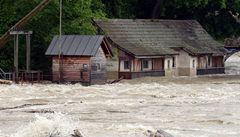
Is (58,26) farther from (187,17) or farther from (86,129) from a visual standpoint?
(86,129)

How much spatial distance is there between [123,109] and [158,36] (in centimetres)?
2817

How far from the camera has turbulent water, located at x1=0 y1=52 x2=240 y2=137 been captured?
25.2 meters

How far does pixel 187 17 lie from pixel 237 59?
24843mm

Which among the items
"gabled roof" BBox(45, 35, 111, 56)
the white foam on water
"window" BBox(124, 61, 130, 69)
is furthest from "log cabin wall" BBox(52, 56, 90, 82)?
the white foam on water

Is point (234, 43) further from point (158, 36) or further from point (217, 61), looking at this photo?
point (158, 36)

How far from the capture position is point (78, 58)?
1918 inches

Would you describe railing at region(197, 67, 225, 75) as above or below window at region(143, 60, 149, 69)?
below

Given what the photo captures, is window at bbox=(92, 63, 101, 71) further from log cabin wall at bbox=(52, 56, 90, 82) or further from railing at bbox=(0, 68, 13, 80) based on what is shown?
railing at bbox=(0, 68, 13, 80)

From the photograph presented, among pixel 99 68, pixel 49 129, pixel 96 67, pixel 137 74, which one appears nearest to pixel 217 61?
pixel 137 74

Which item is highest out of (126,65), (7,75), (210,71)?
(126,65)

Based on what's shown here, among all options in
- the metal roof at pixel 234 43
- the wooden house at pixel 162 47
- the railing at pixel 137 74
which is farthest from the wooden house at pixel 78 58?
the metal roof at pixel 234 43

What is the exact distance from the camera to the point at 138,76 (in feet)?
180

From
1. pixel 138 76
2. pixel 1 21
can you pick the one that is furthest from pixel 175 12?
pixel 1 21

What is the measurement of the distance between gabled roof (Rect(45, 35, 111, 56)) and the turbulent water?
322 cm
